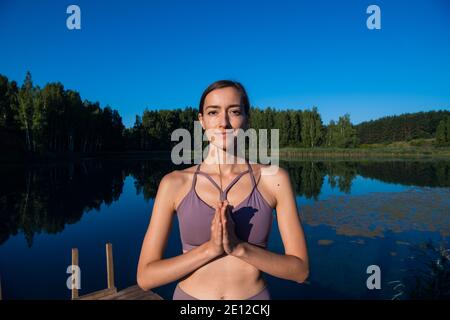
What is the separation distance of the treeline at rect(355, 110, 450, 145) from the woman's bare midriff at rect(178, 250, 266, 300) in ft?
428

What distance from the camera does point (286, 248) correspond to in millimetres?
1674

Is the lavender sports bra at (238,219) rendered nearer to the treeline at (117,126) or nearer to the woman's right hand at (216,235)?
the woman's right hand at (216,235)

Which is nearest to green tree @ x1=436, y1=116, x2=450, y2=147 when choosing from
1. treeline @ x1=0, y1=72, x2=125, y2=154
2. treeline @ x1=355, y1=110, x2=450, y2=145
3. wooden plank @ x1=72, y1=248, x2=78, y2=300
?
treeline @ x1=355, y1=110, x2=450, y2=145

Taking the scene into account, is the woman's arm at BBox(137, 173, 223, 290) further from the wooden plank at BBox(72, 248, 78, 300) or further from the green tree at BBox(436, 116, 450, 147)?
the green tree at BBox(436, 116, 450, 147)

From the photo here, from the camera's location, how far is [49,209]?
23.3 metres

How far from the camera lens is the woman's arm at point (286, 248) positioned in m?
1.50

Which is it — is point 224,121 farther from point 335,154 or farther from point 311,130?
point 311,130

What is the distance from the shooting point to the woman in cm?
158

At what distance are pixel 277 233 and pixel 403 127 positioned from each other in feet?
456

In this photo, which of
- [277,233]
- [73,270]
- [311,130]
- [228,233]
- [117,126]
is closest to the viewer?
[228,233]

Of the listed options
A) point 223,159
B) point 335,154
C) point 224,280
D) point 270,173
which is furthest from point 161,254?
point 335,154
